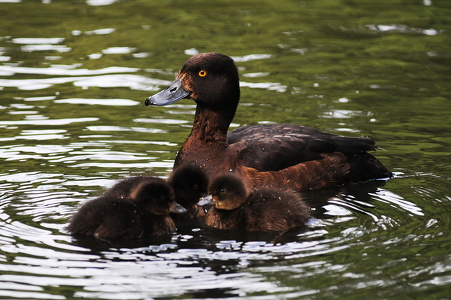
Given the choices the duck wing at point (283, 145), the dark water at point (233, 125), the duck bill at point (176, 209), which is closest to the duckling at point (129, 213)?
the duck bill at point (176, 209)

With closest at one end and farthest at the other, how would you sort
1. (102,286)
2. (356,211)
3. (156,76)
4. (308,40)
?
(102,286)
(356,211)
(156,76)
(308,40)

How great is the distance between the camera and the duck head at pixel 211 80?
30.5 ft

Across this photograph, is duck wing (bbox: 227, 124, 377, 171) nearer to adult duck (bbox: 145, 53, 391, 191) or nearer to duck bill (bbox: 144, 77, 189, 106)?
adult duck (bbox: 145, 53, 391, 191)

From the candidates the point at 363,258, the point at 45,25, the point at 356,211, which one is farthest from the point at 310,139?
the point at 45,25

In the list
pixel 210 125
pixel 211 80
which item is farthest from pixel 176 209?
pixel 211 80

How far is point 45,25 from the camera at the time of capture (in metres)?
15.4

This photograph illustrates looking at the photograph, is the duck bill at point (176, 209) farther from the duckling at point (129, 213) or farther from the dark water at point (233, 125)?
the dark water at point (233, 125)

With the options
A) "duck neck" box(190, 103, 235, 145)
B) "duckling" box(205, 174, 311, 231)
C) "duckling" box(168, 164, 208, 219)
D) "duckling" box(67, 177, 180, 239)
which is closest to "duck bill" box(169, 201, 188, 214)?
"duckling" box(67, 177, 180, 239)

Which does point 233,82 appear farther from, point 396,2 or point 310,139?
point 396,2

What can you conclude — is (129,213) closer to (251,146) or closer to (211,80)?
(251,146)

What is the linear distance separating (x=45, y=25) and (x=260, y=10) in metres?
3.75

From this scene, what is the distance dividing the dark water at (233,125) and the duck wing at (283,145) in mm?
462

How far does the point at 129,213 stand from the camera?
24.5 ft

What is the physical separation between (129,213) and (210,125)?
2.11m
